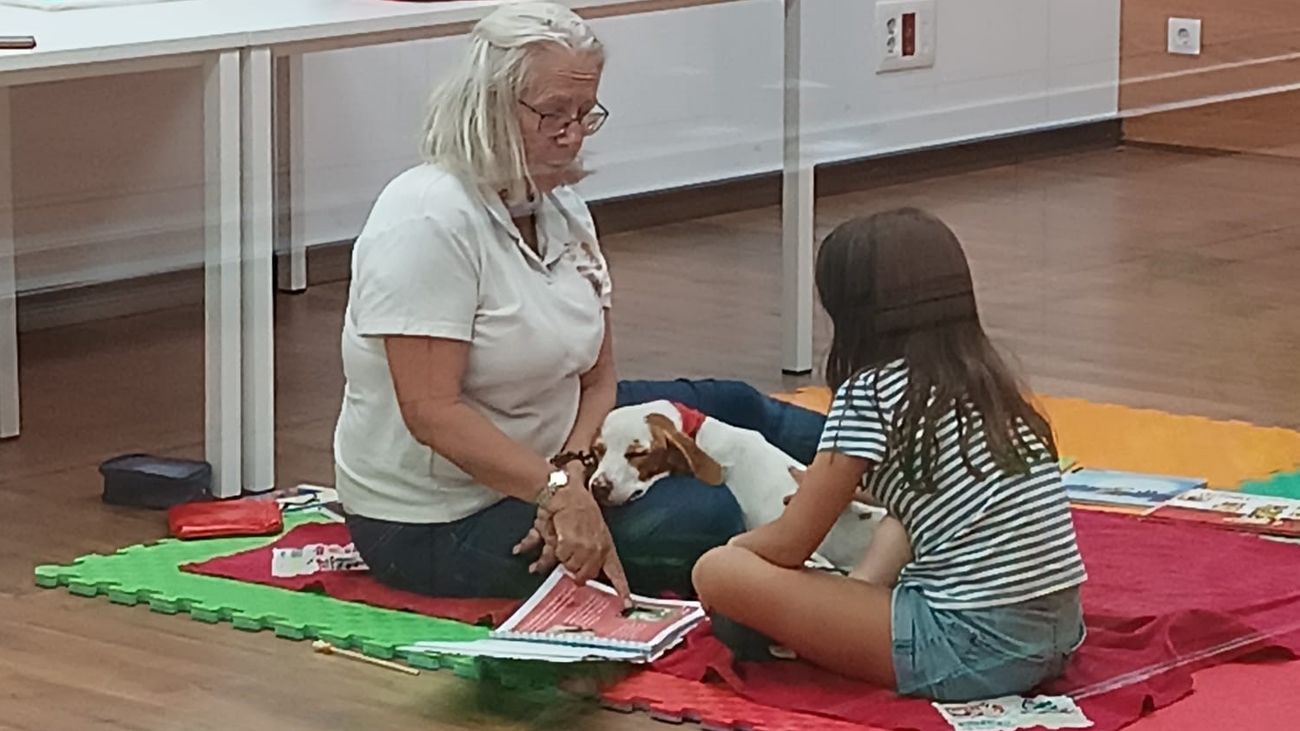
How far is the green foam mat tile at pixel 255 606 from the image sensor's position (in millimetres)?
2301

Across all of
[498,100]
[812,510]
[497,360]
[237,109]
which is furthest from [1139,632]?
[237,109]

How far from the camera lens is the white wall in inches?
111

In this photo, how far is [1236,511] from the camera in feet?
9.05

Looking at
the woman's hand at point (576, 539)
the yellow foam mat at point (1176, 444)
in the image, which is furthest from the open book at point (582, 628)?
the yellow foam mat at point (1176, 444)

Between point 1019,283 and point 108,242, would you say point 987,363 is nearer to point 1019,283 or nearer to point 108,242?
point 1019,283

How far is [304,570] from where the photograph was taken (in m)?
2.56

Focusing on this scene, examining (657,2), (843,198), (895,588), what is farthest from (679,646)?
(657,2)

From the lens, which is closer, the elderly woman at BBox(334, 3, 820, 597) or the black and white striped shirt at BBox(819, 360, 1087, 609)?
the black and white striped shirt at BBox(819, 360, 1087, 609)

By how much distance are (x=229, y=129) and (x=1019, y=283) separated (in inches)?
34.4

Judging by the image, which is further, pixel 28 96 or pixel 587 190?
pixel 28 96

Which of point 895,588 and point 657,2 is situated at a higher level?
point 657,2

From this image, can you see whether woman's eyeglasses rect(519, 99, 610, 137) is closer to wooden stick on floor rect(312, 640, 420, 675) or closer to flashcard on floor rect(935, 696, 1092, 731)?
wooden stick on floor rect(312, 640, 420, 675)

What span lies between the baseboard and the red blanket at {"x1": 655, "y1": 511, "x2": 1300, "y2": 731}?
0.44m

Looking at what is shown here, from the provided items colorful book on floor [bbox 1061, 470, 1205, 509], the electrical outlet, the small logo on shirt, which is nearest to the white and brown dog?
the small logo on shirt
